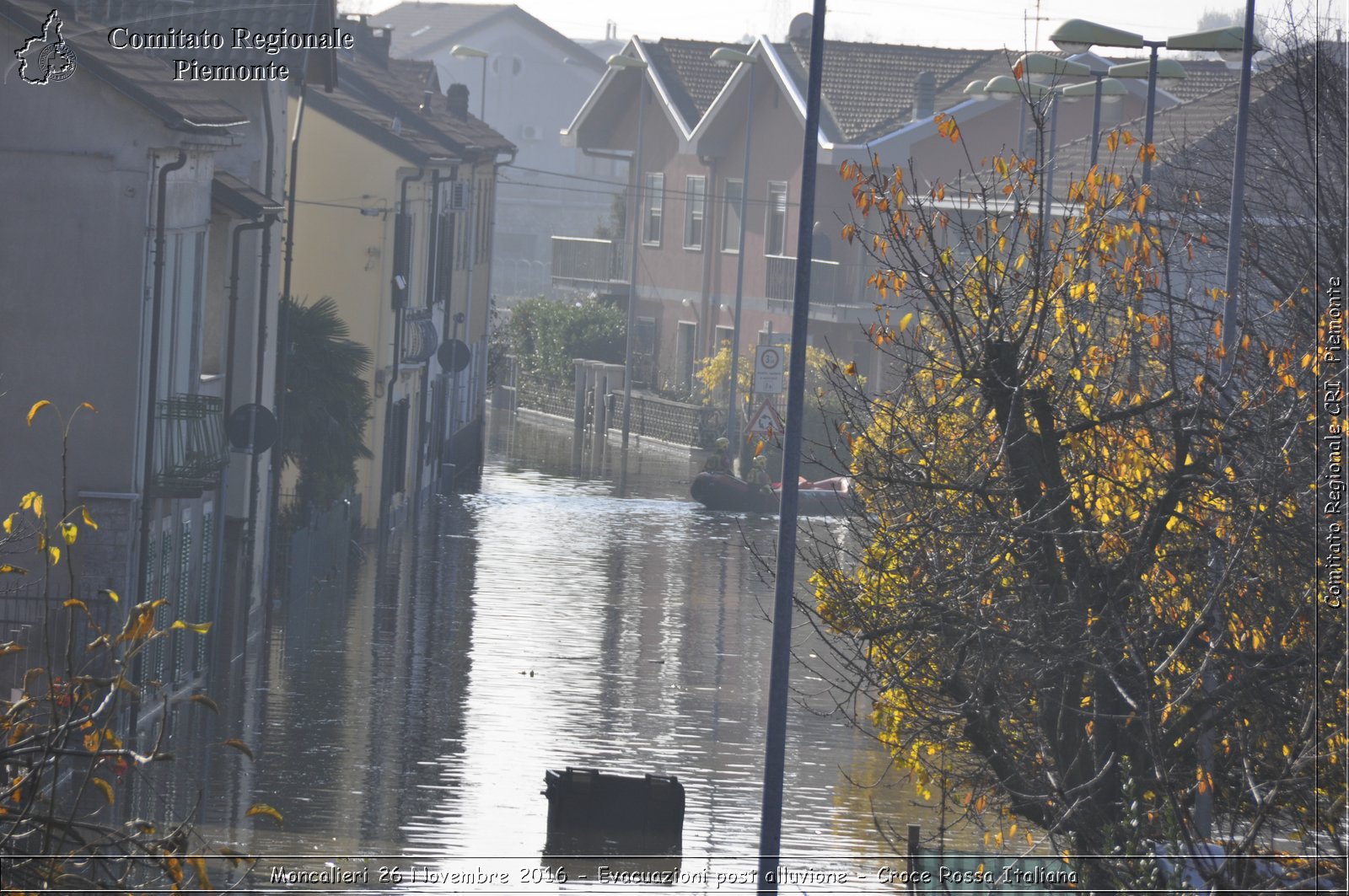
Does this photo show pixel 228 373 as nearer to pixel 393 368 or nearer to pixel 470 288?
pixel 393 368

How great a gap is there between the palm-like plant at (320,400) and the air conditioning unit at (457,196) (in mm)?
12083

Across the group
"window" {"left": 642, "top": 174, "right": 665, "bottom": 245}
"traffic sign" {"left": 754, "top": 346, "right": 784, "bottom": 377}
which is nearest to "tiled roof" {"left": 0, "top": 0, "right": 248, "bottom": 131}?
"traffic sign" {"left": 754, "top": 346, "right": 784, "bottom": 377}

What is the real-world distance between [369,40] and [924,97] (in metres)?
14.4

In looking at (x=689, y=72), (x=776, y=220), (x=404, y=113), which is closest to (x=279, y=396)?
(x=404, y=113)

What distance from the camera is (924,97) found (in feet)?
157

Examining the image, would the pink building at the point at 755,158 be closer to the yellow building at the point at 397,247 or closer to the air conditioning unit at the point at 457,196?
the air conditioning unit at the point at 457,196

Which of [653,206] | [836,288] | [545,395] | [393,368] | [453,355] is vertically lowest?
[545,395]

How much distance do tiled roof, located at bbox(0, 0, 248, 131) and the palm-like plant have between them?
22.5ft

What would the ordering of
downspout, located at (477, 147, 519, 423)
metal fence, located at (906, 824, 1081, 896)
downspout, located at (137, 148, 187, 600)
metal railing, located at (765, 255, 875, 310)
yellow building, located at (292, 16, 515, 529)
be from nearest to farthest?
1. metal fence, located at (906, 824, 1081, 896)
2. downspout, located at (137, 148, 187, 600)
3. yellow building, located at (292, 16, 515, 529)
4. metal railing, located at (765, 255, 875, 310)
5. downspout, located at (477, 147, 519, 423)

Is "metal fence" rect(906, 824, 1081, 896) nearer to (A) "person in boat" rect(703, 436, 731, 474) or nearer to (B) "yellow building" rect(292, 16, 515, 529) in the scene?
(B) "yellow building" rect(292, 16, 515, 529)

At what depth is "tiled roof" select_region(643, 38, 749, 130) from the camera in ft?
175

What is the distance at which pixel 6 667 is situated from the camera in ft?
53.8

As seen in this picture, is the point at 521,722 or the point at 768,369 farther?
the point at 768,369

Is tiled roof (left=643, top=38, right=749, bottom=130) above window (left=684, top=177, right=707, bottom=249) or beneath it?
above
